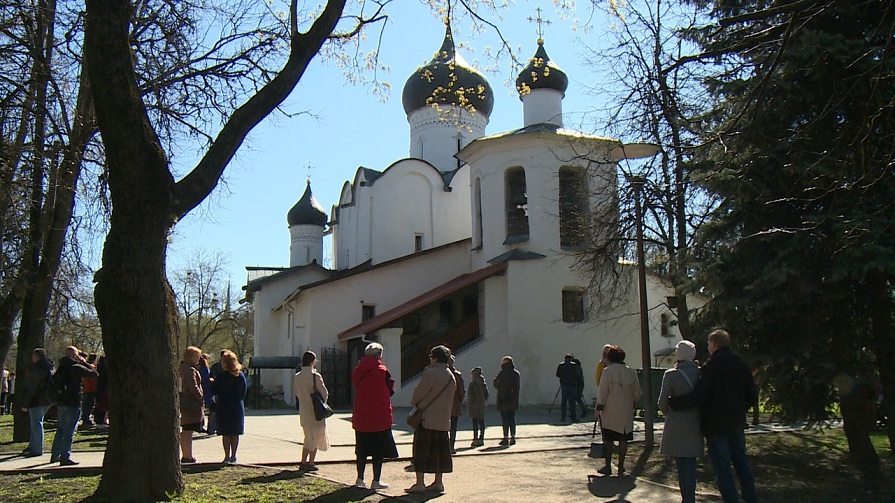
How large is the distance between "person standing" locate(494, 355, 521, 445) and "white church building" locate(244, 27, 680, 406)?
19.9 ft

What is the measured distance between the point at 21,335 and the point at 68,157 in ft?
13.3

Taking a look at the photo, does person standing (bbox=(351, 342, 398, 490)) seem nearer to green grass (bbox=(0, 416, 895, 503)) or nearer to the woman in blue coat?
green grass (bbox=(0, 416, 895, 503))

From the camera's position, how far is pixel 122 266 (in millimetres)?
Answer: 7320

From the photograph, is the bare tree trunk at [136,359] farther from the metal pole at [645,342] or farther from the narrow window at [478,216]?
the narrow window at [478,216]

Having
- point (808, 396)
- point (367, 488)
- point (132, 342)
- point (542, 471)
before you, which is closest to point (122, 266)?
point (132, 342)

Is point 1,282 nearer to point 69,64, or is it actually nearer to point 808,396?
point 69,64

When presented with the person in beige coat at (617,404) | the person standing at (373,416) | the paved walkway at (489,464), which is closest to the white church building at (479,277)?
the paved walkway at (489,464)

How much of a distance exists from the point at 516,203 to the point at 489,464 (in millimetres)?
17288

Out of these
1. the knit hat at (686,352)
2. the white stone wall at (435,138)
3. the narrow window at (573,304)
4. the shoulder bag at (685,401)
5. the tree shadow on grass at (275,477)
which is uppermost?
the white stone wall at (435,138)

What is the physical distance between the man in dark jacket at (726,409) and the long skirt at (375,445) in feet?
10.8

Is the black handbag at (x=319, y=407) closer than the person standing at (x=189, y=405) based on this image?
Yes

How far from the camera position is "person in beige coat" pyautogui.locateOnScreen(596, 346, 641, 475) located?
946cm

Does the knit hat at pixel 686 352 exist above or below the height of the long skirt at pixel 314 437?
above

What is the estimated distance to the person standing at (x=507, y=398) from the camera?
13.7m
